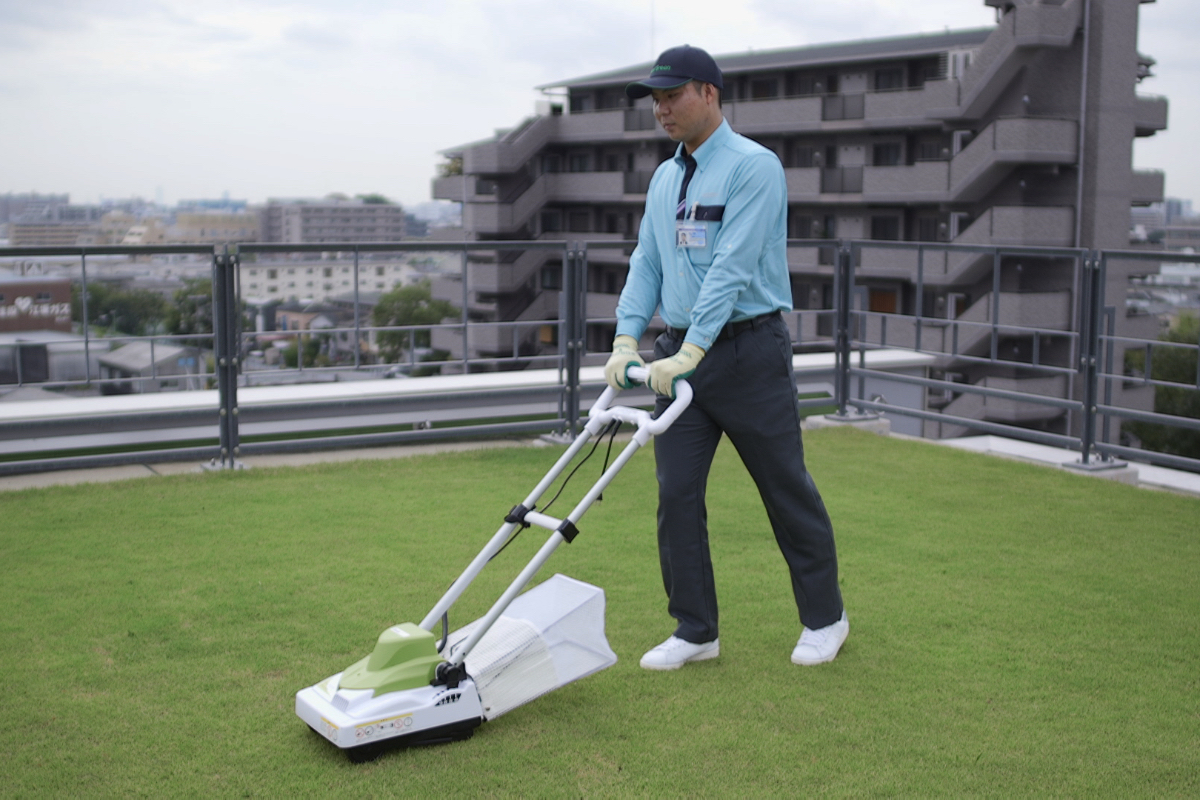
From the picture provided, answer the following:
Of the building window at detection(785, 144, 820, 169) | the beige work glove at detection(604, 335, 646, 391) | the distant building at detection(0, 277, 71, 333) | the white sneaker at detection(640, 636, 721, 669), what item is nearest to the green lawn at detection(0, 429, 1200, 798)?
the white sneaker at detection(640, 636, 721, 669)

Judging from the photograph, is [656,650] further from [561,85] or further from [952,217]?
[561,85]

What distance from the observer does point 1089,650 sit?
383cm

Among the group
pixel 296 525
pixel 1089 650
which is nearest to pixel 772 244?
pixel 1089 650

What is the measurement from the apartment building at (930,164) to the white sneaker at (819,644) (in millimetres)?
20554

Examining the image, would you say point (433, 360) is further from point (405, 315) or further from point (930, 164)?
point (930, 164)

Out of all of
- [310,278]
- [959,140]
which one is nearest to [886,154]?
[959,140]

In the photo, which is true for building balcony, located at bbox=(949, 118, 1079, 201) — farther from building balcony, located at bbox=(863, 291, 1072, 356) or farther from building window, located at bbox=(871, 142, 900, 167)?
building window, located at bbox=(871, 142, 900, 167)

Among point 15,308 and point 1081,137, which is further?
point 1081,137

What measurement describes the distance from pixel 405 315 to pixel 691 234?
15.2 ft

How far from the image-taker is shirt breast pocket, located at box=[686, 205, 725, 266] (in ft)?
11.0

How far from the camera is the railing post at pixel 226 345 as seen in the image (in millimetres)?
6461

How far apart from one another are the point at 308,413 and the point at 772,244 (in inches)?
172

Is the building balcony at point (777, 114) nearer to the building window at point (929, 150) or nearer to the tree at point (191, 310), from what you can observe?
the building window at point (929, 150)

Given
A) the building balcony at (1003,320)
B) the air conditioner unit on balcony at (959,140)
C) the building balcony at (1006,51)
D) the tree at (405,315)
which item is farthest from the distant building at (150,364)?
the air conditioner unit on balcony at (959,140)
